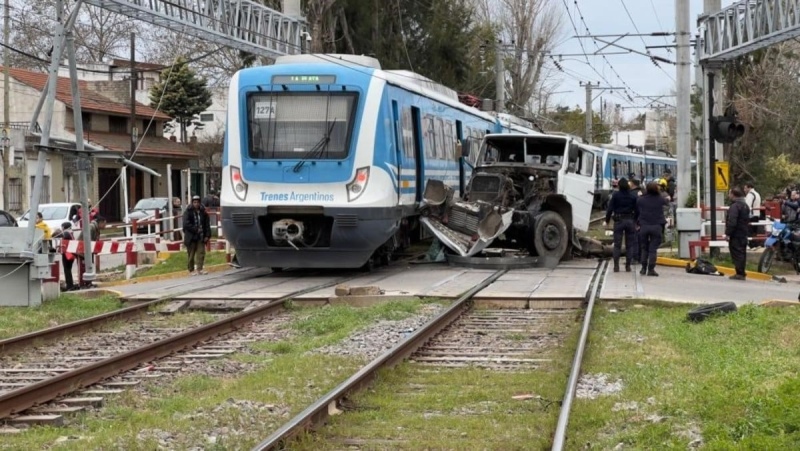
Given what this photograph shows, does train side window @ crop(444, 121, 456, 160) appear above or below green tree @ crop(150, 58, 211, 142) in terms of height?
below

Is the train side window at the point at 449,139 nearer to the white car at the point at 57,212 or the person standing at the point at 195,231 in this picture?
the person standing at the point at 195,231

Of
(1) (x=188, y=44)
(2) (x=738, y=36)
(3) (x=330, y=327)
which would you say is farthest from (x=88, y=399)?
(1) (x=188, y=44)

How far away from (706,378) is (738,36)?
17.2m

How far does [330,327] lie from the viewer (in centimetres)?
1236

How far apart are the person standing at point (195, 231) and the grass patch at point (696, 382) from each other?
9295 millimetres

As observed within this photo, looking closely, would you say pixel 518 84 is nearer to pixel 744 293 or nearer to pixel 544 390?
pixel 744 293

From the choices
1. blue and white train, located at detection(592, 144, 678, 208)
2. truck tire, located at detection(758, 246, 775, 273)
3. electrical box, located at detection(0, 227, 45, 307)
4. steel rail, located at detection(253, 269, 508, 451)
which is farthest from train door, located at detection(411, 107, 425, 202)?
blue and white train, located at detection(592, 144, 678, 208)

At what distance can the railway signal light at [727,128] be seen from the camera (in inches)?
766

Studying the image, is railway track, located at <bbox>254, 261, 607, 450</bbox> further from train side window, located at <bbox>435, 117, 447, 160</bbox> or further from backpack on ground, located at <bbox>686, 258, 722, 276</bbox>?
train side window, located at <bbox>435, 117, 447, 160</bbox>

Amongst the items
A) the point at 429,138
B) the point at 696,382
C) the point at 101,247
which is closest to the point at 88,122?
the point at 101,247

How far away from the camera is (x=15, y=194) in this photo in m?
48.2

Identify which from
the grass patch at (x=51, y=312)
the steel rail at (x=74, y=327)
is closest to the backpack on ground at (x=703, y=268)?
the steel rail at (x=74, y=327)

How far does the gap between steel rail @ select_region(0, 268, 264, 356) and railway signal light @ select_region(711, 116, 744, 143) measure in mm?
9891

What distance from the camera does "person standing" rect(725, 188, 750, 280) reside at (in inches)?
718
